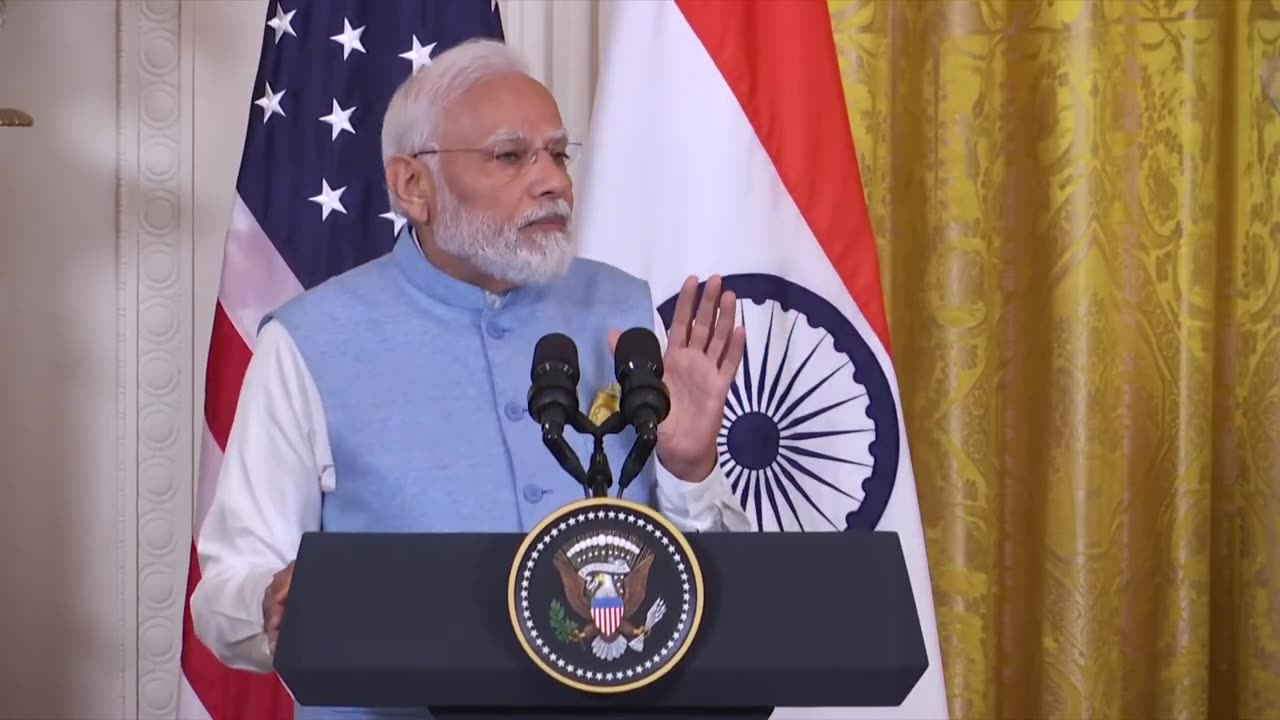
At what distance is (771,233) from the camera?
2766 mm

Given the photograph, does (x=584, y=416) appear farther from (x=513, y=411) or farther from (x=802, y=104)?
(x=802, y=104)

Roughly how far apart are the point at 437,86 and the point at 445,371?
410mm

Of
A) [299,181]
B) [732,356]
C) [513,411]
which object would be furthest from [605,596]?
[299,181]

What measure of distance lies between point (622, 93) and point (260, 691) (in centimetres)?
134

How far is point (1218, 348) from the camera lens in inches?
129

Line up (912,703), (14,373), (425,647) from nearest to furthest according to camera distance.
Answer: (425,647) < (912,703) < (14,373)

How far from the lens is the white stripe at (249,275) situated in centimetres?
274

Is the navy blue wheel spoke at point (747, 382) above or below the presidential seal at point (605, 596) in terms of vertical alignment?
above

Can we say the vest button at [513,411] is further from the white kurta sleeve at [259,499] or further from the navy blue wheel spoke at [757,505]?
the navy blue wheel spoke at [757,505]

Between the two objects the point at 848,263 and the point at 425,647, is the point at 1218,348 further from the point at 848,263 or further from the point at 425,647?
the point at 425,647

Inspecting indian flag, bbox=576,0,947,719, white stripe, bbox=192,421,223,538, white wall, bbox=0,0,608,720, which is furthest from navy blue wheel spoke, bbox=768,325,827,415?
white wall, bbox=0,0,608,720

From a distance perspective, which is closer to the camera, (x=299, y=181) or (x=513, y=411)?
(x=513, y=411)

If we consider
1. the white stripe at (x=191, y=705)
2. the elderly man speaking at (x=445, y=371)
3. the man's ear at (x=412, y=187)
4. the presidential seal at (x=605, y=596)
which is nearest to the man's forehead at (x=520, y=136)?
the elderly man speaking at (x=445, y=371)

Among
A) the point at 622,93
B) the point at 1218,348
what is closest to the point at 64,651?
the point at 622,93
